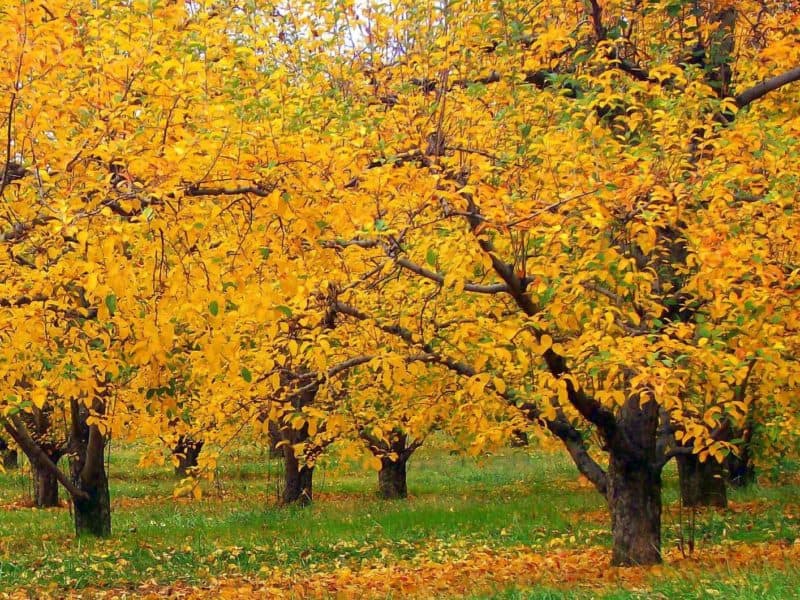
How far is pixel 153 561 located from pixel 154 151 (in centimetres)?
832

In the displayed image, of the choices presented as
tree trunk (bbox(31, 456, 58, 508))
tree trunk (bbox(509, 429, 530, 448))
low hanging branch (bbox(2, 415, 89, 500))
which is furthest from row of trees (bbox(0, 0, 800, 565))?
tree trunk (bbox(31, 456, 58, 508))

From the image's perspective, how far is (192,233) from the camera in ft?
17.8

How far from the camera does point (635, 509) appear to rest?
9.53 metres

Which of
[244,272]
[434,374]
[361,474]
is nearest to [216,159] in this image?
[244,272]

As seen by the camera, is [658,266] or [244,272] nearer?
[244,272]

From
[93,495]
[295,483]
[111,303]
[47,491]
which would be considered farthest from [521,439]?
[111,303]

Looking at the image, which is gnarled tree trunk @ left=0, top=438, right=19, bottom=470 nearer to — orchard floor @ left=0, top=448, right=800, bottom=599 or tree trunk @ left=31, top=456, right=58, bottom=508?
orchard floor @ left=0, top=448, right=800, bottom=599

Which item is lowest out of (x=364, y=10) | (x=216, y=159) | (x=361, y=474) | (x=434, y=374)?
(x=361, y=474)

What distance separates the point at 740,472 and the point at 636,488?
42.9 feet

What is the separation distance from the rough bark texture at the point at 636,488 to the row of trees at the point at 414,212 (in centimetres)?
3

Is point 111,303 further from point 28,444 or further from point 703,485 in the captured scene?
point 703,485

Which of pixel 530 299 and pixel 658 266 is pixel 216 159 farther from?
pixel 658 266

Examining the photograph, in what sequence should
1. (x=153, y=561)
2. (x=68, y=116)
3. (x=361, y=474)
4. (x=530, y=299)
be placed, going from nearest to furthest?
(x=68, y=116), (x=530, y=299), (x=153, y=561), (x=361, y=474)

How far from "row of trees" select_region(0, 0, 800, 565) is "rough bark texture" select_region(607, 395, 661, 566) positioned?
0.03 meters
